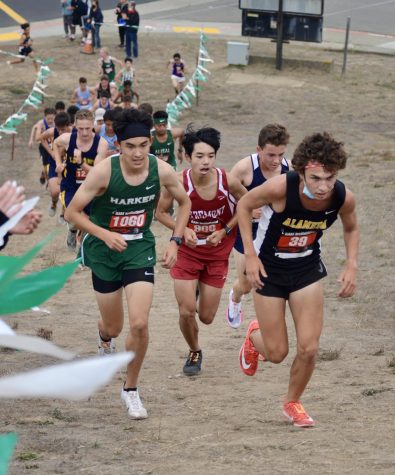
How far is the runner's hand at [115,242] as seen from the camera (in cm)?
712

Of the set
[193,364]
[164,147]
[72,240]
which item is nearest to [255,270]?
[193,364]

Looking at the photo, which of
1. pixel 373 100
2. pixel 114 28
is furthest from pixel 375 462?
pixel 114 28

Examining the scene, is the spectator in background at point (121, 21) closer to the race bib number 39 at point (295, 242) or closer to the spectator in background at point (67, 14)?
the spectator in background at point (67, 14)

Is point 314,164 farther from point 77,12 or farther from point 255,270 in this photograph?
point 77,12

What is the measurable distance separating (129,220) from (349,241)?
4.90 feet

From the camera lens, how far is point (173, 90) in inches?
1036

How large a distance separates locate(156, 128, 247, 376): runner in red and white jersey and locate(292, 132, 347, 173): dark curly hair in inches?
63.5

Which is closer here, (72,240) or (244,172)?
(244,172)

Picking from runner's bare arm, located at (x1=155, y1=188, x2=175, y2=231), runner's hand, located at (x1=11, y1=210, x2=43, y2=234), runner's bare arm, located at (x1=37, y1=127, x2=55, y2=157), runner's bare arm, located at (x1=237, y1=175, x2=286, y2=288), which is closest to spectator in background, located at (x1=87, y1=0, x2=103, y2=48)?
runner's bare arm, located at (x1=37, y1=127, x2=55, y2=157)

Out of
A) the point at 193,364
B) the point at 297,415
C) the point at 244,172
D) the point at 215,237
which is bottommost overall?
the point at 193,364

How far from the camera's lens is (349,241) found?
7133mm

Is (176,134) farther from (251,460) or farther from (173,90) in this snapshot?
(173,90)

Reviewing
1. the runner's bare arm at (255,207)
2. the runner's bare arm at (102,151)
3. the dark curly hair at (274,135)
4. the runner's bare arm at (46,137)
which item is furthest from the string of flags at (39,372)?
the runner's bare arm at (46,137)

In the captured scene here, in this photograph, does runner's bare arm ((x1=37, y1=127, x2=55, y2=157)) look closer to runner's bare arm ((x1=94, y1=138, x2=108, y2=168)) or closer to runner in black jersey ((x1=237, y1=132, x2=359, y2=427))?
runner's bare arm ((x1=94, y1=138, x2=108, y2=168))
